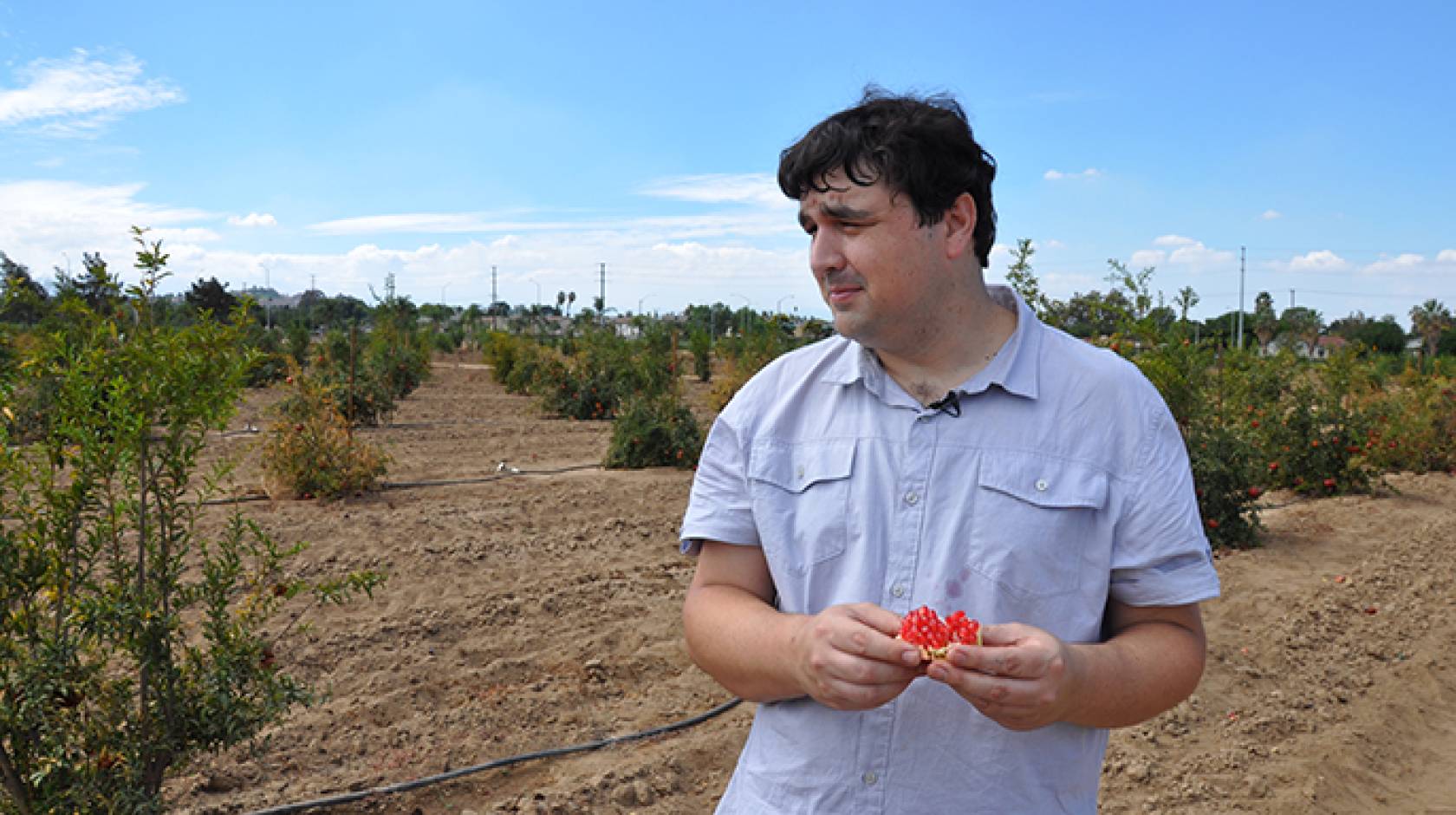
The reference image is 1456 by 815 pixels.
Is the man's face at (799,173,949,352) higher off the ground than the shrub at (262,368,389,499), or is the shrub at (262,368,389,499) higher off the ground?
the man's face at (799,173,949,352)

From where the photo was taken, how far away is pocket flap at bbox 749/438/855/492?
1.39 m

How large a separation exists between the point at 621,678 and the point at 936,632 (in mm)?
3375

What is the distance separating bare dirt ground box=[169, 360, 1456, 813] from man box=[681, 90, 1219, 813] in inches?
85.9

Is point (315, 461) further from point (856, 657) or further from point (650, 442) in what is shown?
point (856, 657)

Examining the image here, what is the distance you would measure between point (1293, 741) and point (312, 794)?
360 cm

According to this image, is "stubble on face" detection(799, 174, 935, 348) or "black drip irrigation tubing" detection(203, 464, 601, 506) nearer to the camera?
"stubble on face" detection(799, 174, 935, 348)

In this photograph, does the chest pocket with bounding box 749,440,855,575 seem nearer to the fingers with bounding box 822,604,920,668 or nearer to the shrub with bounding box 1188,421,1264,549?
the fingers with bounding box 822,604,920,668

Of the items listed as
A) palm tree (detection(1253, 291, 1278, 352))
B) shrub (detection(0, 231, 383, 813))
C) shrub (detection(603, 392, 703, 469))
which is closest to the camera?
shrub (detection(0, 231, 383, 813))

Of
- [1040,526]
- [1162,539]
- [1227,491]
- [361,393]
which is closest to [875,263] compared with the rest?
[1040,526]

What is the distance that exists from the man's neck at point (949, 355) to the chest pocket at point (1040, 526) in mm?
163

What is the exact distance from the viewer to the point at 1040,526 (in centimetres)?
129

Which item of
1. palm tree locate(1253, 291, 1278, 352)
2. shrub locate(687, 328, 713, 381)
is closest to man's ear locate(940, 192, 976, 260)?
shrub locate(687, 328, 713, 381)

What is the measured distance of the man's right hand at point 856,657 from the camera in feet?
3.79

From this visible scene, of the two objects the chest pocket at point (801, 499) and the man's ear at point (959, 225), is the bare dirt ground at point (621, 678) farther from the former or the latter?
the man's ear at point (959, 225)
